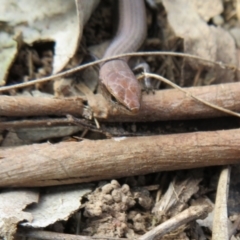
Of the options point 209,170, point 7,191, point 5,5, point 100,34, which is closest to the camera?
point 7,191

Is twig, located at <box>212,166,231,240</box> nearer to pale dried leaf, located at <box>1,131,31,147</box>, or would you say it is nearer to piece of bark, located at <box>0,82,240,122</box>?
piece of bark, located at <box>0,82,240,122</box>

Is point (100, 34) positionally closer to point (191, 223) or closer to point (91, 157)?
point (91, 157)

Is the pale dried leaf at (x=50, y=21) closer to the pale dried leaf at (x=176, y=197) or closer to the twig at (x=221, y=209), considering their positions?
the pale dried leaf at (x=176, y=197)

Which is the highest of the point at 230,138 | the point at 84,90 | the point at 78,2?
the point at 78,2

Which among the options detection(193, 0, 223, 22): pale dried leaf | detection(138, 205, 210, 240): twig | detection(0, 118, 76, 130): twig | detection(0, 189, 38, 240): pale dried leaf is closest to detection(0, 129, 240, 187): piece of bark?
detection(0, 189, 38, 240): pale dried leaf

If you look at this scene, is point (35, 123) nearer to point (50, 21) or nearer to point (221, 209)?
point (50, 21)

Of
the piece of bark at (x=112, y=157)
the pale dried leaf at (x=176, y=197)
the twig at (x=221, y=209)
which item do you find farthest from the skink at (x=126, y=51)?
the twig at (x=221, y=209)

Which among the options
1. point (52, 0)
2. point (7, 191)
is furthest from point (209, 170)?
point (52, 0)
